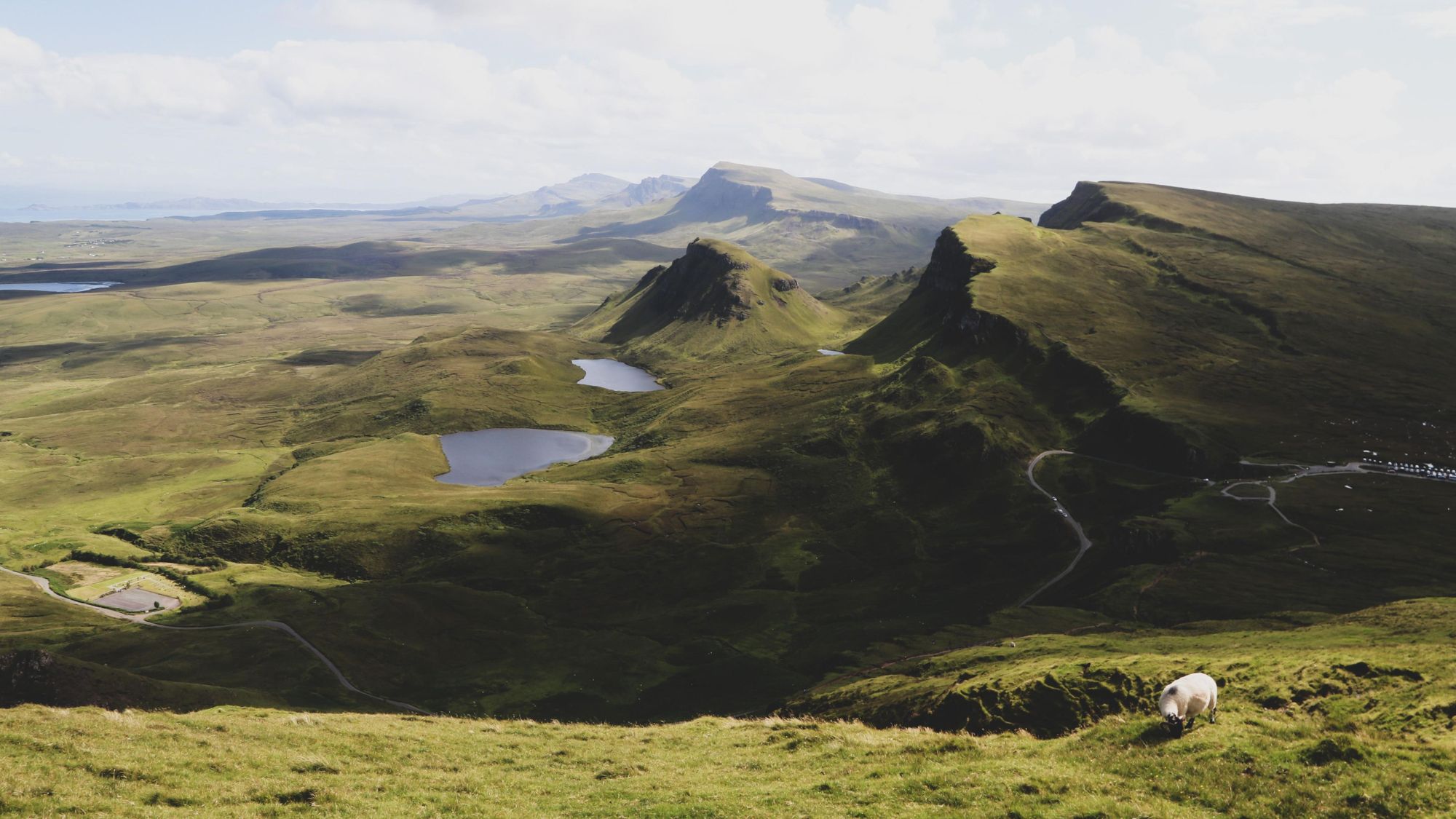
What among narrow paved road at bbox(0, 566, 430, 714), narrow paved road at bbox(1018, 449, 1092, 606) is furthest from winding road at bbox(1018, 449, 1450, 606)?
narrow paved road at bbox(0, 566, 430, 714)

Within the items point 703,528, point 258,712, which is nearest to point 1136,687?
point 258,712

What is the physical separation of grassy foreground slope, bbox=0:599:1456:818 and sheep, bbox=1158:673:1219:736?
76 cm

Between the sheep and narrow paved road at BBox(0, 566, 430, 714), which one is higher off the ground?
the sheep

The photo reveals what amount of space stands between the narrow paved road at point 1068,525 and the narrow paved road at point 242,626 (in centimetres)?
9783

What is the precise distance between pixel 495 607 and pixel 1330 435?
593 feet

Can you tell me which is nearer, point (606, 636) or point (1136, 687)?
point (1136, 687)

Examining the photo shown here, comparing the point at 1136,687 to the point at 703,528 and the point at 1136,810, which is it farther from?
the point at 703,528

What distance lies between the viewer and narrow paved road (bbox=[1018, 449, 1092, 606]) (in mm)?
125500

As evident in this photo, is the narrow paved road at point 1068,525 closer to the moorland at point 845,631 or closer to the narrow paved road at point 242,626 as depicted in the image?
the moorland at point 845,631

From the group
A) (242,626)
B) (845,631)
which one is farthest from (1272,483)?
(242,626)

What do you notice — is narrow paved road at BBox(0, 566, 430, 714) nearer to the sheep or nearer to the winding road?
the sheep

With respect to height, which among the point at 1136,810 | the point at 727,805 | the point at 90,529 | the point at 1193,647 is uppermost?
the point at 1136,810

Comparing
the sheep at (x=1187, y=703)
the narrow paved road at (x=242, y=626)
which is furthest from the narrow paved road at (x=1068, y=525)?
the narrow paved road at (x=242, y=626)

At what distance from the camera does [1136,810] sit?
967 inches
